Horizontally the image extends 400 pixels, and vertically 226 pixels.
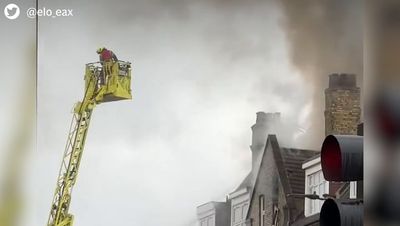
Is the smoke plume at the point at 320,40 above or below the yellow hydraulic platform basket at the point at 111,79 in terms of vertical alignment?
above

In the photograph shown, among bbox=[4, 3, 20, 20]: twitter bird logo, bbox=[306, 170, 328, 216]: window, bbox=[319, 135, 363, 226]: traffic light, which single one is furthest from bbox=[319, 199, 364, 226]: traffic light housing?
bbox=[4, 3, 20, 20]: twitter bird logo

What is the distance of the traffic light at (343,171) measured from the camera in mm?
1532

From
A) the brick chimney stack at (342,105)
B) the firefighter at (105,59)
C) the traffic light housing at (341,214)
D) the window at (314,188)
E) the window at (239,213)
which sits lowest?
the window at (239,213)

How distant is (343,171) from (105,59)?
2.65 meters

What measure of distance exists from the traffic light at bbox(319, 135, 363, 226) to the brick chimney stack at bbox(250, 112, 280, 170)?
2.20 metres

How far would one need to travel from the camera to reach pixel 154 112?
13.0 ft

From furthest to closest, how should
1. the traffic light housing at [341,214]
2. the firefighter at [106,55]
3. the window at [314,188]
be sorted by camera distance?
the firefighter at [106,55]
the window at [314,188]
the traffic light housing at [341,214]

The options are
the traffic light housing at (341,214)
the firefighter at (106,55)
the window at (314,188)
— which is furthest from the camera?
the firefighter at (106,55)

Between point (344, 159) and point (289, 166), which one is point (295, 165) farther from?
point (344, 159)

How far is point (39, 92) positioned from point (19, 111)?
16 centimetres

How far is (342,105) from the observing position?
3.93m

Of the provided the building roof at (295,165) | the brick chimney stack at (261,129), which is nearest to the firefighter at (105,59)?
the brick chimney stack at (261,129)

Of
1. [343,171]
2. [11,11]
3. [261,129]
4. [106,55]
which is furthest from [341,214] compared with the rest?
[11,11]

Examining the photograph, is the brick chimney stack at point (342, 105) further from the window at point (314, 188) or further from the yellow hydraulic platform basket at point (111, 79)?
the yellow hydraulic platform basket at point (111, 79)
